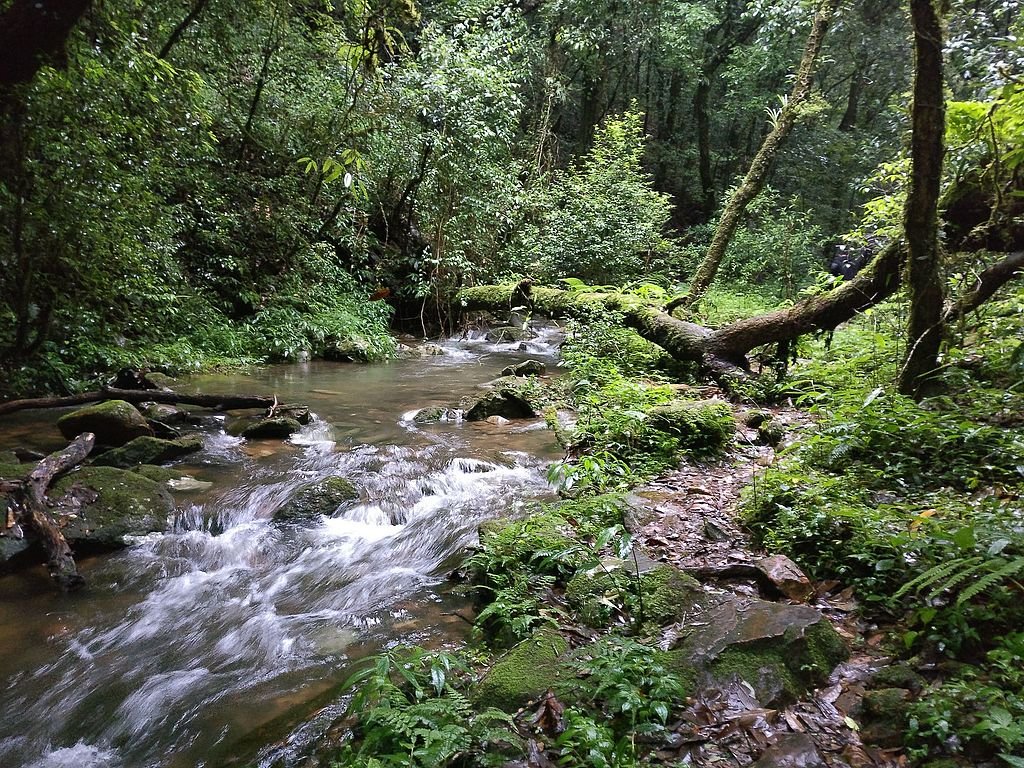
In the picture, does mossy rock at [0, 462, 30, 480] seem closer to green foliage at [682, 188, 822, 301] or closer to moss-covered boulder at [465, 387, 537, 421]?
moss-covered boulder at [465, 387, 537, 421]

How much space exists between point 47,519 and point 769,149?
11923 mm

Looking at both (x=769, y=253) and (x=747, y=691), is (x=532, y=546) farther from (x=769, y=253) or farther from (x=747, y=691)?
(x=769, y=253)

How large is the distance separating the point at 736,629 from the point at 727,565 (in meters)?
0.85

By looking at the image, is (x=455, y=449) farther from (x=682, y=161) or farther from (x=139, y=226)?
(x=682, y=161)

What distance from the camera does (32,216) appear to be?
6.88m

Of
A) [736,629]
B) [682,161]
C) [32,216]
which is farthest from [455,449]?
[682,161]

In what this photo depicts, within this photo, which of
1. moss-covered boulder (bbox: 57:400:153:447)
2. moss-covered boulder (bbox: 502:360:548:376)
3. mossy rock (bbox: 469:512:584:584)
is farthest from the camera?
moss-covered boulder (bbox: 502:360:548:376)

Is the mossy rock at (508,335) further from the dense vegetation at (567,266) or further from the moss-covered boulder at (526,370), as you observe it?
the moss-covered boulder at (526,370)

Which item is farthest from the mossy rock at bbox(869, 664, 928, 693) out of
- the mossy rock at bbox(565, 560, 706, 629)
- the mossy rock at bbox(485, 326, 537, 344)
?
the mossy rock at bbox(485, 326, 537, 344)

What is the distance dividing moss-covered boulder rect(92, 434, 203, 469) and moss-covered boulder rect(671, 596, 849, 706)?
18.8 ft

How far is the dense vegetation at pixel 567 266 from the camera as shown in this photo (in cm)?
275

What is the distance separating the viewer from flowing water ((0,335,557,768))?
310cm

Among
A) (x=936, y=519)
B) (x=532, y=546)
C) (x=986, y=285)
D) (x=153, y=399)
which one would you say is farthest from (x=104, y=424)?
(x=986, y=285)

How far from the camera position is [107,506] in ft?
16.6
